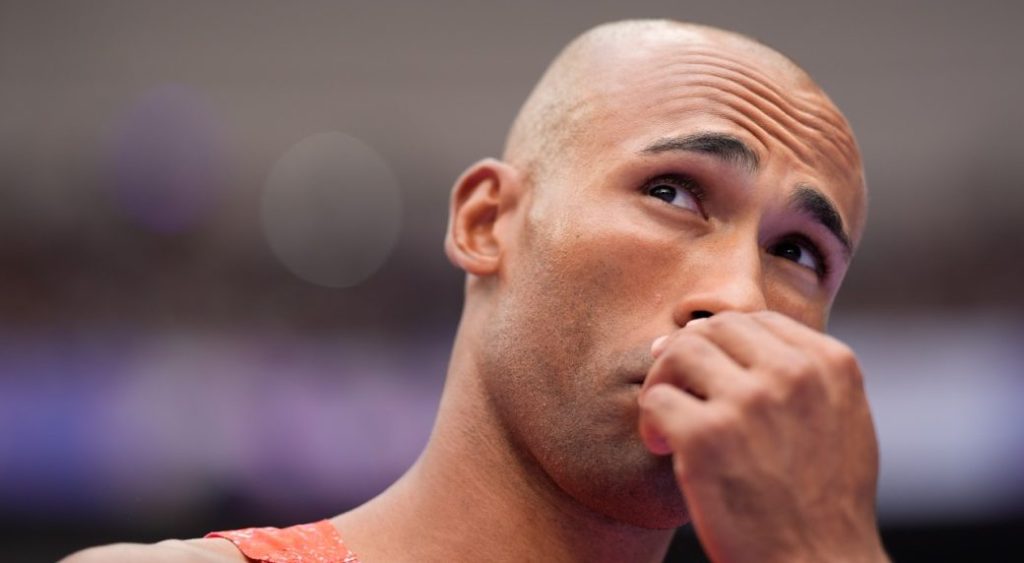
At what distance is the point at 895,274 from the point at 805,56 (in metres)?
2.12

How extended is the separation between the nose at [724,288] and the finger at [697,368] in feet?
0.85

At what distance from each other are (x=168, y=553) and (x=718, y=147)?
1.17 m

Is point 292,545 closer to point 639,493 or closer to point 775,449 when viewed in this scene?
point 639,493

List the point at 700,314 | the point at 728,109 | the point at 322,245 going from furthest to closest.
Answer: the point at 322,245, the point at 728,109, the point at 700,314

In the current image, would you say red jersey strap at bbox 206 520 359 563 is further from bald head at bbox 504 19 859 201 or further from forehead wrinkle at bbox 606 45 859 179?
forehead wrinkle at bbox 606 45 859 179

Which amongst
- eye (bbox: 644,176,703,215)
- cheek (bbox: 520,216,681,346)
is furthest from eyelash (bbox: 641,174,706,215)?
cheek (bbox: 520,216,681,346)

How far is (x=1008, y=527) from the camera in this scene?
550 cm

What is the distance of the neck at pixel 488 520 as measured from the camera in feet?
7.69

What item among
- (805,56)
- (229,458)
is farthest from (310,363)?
(805,56)

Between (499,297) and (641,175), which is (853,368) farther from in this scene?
(499,297)

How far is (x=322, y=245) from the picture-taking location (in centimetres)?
694

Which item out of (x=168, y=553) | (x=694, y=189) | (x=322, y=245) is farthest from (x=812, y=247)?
(x=322, y=245)

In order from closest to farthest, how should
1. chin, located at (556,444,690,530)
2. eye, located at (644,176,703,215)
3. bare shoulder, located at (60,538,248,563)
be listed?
bare shoulder, located at (60,538,248,563) → chin, located at (556,444,690,530) → eye, located at (644,176,703,215)

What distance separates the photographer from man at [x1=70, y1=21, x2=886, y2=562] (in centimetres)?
219
